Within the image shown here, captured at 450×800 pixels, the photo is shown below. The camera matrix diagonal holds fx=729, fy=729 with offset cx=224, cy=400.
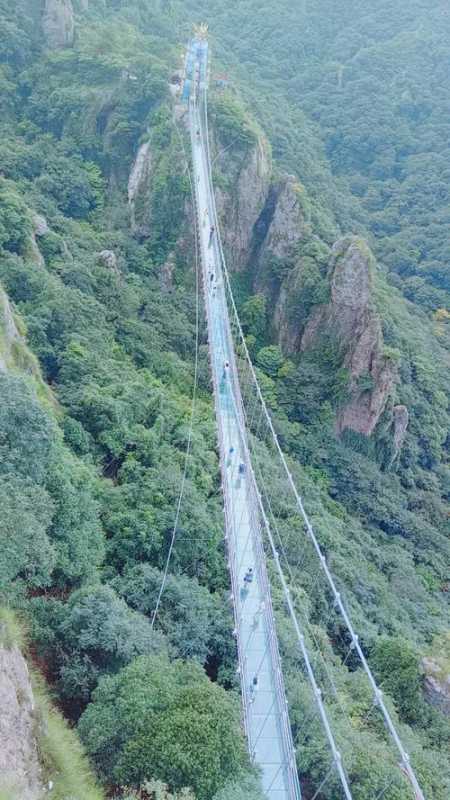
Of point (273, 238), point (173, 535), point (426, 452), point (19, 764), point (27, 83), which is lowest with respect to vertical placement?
point (19, 764)

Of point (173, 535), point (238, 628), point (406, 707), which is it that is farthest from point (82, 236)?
point (406, 707)

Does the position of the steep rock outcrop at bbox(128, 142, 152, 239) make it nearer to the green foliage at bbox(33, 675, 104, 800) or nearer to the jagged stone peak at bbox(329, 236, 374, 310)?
the jagged stone peak at bbox(329, 236, 374, 310)

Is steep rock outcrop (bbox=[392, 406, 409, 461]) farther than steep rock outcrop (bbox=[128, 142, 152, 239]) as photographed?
No

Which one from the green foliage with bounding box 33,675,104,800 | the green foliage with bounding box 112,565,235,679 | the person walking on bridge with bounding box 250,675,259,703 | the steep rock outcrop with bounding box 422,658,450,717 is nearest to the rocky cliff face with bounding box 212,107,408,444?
the steep rock outcrop with bounding box 422,658,450,717

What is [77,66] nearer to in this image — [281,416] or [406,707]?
[281,416]

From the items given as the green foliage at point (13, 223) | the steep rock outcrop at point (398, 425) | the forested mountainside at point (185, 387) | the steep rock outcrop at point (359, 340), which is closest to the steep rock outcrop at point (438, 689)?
the forested mountainside at point (185, 387)

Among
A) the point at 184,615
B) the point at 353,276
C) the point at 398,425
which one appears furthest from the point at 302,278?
the point at 184,615
